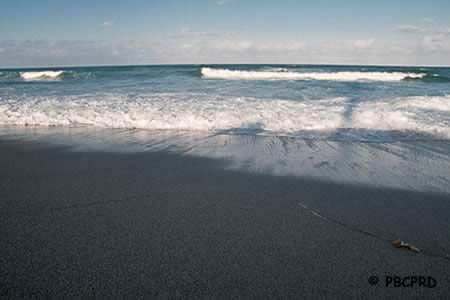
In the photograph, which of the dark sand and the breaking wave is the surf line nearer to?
the dark sand

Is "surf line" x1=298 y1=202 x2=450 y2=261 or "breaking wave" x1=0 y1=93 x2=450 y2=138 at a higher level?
"breaking wave" x1=0 y1=93 x2=450 y2=138

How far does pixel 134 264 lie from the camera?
1905mm

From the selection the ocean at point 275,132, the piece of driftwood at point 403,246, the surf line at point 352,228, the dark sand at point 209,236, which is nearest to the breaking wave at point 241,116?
the ocean at point 275,132

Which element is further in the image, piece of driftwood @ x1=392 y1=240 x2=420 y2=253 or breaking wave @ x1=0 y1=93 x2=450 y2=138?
breaking wave @ x1=0 y1=93 x2=450 y2=138

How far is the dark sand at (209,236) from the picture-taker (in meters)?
1.75

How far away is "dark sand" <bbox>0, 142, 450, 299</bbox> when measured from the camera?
1746 mm

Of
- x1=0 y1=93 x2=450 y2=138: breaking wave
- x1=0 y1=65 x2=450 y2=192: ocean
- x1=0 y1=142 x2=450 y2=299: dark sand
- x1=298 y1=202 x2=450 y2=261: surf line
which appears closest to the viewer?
x1=0 y1=142 x2=450 y2=299: dark sand

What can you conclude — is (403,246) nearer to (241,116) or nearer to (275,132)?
(275,132)

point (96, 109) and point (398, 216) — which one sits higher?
point (96, 109)

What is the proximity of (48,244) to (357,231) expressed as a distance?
2232 mm

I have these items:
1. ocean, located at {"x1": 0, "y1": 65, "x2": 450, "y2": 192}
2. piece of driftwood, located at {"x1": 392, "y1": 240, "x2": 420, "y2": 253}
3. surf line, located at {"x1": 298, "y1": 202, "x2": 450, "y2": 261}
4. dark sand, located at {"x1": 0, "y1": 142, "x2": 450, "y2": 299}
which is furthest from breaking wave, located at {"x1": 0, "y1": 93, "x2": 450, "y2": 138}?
piece of driftwood, located at {"x1": 392, "y1": 240, "x2": 420, "y2": 253}

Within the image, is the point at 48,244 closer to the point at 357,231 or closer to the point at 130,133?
A: the point at 357,231

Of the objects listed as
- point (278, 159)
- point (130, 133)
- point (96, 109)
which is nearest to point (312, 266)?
point (278, 159)

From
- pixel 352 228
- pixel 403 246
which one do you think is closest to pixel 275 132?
pixel 352 228
